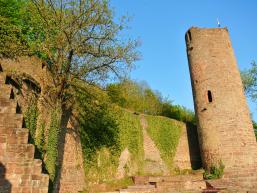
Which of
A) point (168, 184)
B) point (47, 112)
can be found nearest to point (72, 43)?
point (47, 112)

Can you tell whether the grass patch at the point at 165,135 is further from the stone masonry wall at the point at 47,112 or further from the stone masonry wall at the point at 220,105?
the stone masonry wall at the point at 47,112

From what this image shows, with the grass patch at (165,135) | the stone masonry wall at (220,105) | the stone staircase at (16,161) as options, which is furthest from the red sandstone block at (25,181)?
the stone masonry wall at (220,105)

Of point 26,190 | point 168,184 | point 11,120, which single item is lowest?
point 168,184

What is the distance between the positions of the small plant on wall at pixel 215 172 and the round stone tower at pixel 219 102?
0.81 feet

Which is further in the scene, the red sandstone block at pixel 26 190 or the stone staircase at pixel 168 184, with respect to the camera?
the stone staircase at pixel 168 184

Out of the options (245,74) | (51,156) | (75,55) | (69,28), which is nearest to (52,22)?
(69,28)

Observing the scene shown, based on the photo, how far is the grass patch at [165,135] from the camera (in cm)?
2065

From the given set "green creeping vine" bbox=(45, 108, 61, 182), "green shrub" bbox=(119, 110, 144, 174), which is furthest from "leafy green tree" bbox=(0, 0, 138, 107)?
"green shrub" bbox=(119, 110, 144, 174)

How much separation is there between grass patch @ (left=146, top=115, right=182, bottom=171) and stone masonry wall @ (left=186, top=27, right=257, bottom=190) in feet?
7.40

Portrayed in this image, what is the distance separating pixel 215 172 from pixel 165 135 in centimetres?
456

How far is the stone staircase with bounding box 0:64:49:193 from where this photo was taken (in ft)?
25.3

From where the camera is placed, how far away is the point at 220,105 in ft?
64.2

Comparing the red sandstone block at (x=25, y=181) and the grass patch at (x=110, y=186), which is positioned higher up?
the red sandstone block at (x=25, y=181)

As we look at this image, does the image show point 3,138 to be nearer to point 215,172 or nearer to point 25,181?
point 25,181
